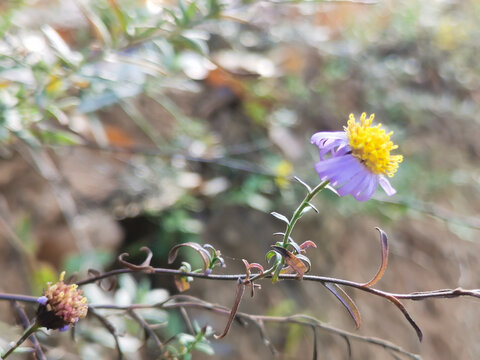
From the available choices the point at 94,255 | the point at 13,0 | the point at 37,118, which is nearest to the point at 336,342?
the point at 94,255

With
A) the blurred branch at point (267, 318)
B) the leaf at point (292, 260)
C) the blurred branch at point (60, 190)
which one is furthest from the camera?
the blurred branch at point (60, 190)

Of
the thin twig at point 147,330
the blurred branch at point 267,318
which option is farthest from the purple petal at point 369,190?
the thin twig at point 147,330

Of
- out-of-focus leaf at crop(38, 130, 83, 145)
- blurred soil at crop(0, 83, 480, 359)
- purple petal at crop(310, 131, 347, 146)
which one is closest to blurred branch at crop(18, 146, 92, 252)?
blurred soil at crop(0, 83, 480, 359)

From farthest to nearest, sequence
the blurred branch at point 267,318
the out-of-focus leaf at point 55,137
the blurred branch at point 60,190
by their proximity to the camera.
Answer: the blurred branch at point 60,190
the out-of-focus leaf at point 55,137
the blurred branch at point 267,318

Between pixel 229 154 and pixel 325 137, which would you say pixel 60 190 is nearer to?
pixel 229 154

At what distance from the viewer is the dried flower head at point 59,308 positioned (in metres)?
0.41

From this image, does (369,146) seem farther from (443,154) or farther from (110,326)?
(443,154)

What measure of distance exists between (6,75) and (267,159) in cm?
78

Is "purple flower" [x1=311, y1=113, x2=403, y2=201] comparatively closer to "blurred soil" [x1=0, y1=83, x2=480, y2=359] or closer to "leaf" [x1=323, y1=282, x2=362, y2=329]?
"leaf" [x1=323, y1=282, x2=362, y2=329]

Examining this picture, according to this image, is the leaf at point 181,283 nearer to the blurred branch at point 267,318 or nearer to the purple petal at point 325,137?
the blurred branch at point 267,318

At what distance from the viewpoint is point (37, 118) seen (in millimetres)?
920

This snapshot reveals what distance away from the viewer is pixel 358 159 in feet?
1.54

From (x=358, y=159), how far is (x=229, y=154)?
3.20ft

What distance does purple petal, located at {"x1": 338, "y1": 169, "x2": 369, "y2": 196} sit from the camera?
42 centimetres
